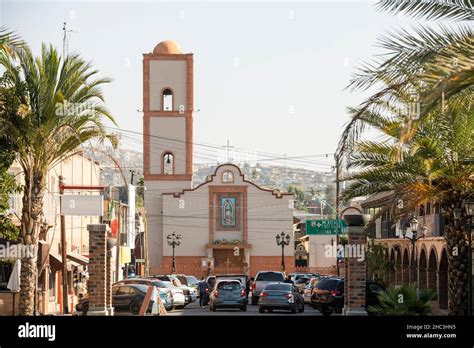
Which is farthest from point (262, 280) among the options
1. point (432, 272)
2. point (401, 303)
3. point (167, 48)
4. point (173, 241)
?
point (167, 48)

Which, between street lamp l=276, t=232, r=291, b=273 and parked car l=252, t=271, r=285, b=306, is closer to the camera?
parked car l=252, t=271, r=285, b=306

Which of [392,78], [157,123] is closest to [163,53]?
[157,123]

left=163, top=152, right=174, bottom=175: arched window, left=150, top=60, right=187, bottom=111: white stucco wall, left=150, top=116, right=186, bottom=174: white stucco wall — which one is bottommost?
left=163, top=152, right=174, bottom=175: arched window

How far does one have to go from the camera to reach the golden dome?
91500mm

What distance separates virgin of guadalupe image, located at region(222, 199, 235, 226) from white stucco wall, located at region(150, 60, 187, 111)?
11.1 meters

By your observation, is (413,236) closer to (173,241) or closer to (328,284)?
(328,284)

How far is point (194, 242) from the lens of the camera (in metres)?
92.9

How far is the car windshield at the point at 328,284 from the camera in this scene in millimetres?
37031

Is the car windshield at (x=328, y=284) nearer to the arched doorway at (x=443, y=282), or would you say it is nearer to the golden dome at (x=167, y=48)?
the arched doorway at (x=443, y=282)

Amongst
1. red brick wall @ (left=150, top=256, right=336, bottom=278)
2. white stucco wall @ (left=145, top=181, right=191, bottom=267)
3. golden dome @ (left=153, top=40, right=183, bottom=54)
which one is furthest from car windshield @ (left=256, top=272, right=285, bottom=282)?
golden dome @ (left=153, top=40, right=183, bottom=54)

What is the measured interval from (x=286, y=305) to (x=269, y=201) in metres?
57.1

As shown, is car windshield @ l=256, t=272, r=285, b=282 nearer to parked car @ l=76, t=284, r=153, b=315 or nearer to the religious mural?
parked car @ l=76, t=284, r=153, b=315

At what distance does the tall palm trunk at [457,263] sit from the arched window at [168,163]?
Answer: 6619 centimetres

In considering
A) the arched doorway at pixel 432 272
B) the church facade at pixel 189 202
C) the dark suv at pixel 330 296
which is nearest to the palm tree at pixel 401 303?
the dark suv at pixel 330 296
